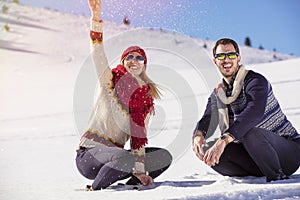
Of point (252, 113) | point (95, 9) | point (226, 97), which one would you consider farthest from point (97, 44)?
point (252, 113)

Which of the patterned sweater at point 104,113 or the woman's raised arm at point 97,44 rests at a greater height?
the woman's raised arm at point 97,44

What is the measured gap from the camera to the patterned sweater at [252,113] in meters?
1.85

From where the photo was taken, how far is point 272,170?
1.91 metres

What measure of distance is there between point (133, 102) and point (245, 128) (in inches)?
22.7

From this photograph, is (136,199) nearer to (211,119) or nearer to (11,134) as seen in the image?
(211,119)

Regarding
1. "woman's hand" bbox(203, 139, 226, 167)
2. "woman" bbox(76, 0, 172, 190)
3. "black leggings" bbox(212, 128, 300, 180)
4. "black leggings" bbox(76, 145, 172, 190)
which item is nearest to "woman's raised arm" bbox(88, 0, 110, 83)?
"woman" bbox(76, 0, 172, 190)

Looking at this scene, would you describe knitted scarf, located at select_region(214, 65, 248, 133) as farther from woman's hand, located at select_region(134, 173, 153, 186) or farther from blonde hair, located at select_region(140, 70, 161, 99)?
woman's hand, located at select_region(134, 173, 153, 186)

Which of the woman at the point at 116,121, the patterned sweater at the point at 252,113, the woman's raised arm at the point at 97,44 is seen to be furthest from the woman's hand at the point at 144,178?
the woman's raised arm at the point at 97,44

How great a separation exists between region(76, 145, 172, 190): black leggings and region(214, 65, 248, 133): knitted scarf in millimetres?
357

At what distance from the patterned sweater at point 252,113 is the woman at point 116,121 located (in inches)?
13.7

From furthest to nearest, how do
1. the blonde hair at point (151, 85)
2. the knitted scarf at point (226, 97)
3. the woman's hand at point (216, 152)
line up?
1. the blonde hair at point (151, 85)
2. the knitted scarf at point (226, 97)
3. the woman's hand at point (216, 152)

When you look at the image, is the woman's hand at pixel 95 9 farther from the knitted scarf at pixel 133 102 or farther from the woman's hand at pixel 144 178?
the woman's hand at pixel 144 178

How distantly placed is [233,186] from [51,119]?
17.7 ft

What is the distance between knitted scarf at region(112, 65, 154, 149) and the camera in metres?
2.00
